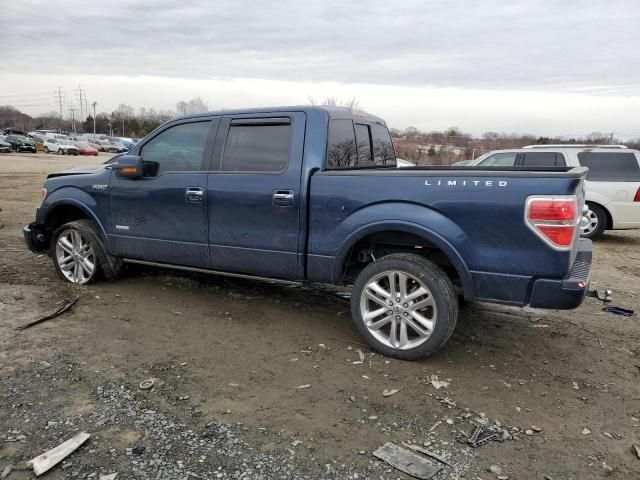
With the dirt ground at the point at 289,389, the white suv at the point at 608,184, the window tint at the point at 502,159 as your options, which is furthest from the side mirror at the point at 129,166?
the window tint at the point at 502,159

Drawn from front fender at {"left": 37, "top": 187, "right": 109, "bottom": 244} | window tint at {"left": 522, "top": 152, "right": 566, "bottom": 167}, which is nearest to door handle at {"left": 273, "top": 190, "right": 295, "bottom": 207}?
front fender at {"left": 37, "top": 187, "right": 109, "bottom": 244}

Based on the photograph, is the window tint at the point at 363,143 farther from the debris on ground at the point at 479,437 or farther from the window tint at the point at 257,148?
the debris on ground at the point at 479,437

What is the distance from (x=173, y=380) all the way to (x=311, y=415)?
1.04m

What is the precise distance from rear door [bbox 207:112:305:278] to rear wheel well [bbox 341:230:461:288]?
45 cm

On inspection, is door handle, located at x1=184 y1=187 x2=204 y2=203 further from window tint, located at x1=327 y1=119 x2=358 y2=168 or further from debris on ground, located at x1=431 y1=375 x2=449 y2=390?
debris on ground, located at x1=431 y1=375 x2=449 y2=390

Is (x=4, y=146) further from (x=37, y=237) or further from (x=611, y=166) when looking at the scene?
(x=611, y=166)

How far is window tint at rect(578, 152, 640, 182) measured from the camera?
913 centimetres

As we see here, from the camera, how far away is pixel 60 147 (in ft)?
142

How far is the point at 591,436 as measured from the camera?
10.1 ft

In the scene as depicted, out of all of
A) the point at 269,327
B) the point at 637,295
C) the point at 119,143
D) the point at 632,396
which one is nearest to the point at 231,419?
the point at 269,327

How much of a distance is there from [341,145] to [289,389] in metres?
2.20

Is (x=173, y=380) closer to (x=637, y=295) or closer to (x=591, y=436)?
(x=591, y=436)

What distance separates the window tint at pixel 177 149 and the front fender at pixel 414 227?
1.73 metres

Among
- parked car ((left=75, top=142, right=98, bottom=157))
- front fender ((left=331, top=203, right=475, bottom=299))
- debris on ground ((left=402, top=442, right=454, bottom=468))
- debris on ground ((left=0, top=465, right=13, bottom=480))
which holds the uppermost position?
front fender ((left=331, top=203, right=475, bottom=299))
